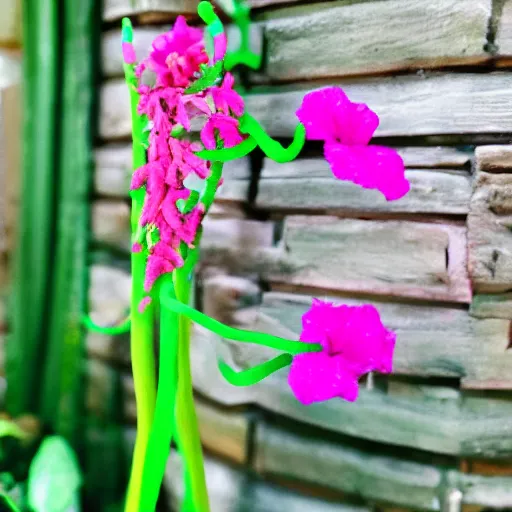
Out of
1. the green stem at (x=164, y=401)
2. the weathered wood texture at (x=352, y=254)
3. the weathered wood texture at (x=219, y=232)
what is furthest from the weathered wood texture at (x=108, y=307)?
the green stem at (x=164, y=401)

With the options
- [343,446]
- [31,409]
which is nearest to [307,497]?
[343,446]

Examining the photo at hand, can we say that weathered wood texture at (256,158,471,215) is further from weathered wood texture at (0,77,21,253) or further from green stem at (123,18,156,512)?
weathered wood texture at (0,77,21,253)

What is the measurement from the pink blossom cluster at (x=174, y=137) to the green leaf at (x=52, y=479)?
1.00 ft

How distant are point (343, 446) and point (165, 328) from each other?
27 centimetres

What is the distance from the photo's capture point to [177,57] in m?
0.41

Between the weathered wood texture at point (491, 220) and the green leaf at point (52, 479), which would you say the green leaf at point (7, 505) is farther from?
the weathered wood texture at point (491, 220)

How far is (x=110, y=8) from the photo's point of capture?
0.67 metres

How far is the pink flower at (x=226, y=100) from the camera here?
0.39 metres

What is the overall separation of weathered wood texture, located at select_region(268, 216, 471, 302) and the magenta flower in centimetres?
15

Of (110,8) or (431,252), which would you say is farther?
(110,8)

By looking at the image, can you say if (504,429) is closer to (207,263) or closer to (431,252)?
(431,252)

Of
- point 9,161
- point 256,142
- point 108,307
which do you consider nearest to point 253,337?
point 256,142

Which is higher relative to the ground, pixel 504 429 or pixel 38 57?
pixel 38 57

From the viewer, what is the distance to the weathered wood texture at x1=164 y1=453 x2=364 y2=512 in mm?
604
